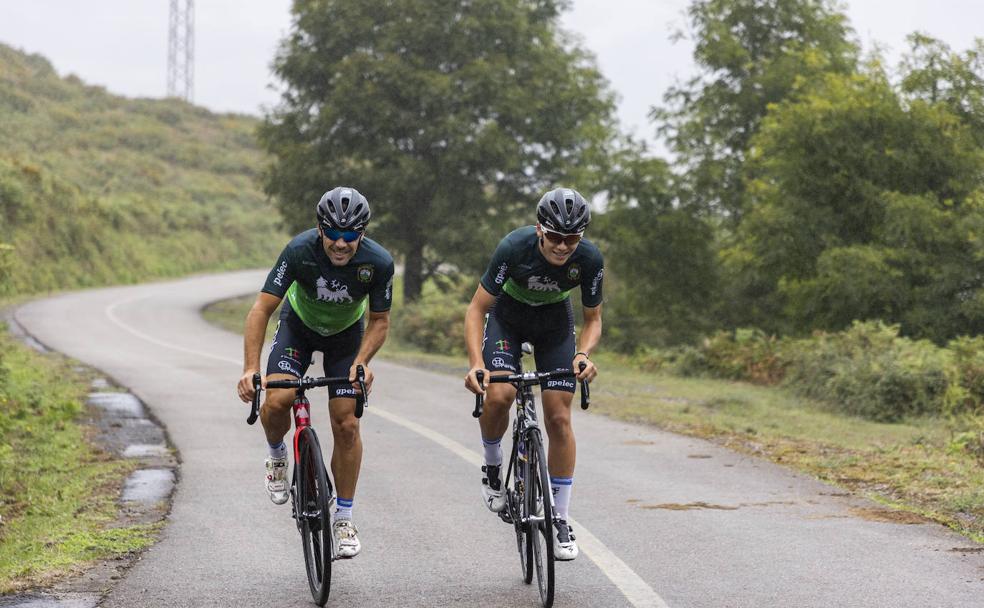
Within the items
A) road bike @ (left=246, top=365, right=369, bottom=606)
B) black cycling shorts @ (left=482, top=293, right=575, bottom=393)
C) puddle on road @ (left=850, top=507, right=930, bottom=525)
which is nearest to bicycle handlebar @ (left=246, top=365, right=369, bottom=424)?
road bike @ (left=246, top=365, right=369, bottom=606)

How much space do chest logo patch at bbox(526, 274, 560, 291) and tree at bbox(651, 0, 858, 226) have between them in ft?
80.9

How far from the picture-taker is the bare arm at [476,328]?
630 centimetres

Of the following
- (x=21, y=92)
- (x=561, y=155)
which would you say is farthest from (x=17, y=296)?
(x=21, y=92)

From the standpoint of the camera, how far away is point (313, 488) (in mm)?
6180

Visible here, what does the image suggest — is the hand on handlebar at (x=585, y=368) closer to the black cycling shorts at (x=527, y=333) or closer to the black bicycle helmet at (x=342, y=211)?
the black cycling shorts at (x=527, y=333)

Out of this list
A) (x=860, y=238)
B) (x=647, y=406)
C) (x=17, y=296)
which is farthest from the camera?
(x=17, y=296)

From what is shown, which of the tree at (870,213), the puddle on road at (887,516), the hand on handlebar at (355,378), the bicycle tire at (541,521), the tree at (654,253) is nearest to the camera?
the bicycle tire at (541,521)

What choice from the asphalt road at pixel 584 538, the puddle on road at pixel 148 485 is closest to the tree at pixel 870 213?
the asphalt road at pixel 584 538

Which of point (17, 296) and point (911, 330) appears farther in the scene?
point (17, 296)

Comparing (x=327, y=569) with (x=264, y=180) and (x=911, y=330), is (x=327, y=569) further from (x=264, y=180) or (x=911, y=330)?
(x=264, y=180)

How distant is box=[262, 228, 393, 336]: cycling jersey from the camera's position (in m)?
6.25

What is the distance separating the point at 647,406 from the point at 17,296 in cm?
2801

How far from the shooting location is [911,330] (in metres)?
22.9

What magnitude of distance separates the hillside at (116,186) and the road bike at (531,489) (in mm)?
27314
